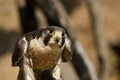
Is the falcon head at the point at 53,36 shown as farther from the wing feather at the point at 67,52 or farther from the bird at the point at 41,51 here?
the wing feather at the point at 67,52

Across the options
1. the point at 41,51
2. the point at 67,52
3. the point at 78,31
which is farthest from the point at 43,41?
the point at 78,31

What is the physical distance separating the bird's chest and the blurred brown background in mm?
3227

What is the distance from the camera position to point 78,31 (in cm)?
570

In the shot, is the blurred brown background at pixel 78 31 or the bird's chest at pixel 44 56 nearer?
the bird's chest at pixel 44 56

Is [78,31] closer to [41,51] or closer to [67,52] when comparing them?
[67,52]

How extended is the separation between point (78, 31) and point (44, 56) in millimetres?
4570

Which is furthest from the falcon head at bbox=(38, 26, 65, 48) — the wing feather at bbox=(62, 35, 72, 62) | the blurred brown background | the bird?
the blurred brown background

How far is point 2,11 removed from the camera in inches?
199

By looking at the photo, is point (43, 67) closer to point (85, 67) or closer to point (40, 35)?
point (40, 35)

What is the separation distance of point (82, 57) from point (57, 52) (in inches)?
85.4

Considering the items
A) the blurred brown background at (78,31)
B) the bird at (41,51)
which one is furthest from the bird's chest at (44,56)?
the blurred brown background at (78,31)

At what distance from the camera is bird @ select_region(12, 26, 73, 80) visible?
1.09 metres

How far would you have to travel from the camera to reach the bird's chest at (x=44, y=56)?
1.11 meters

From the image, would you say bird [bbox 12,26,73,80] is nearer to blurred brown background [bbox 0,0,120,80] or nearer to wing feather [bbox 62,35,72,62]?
wing feather [bbox 62,35,72,62]
